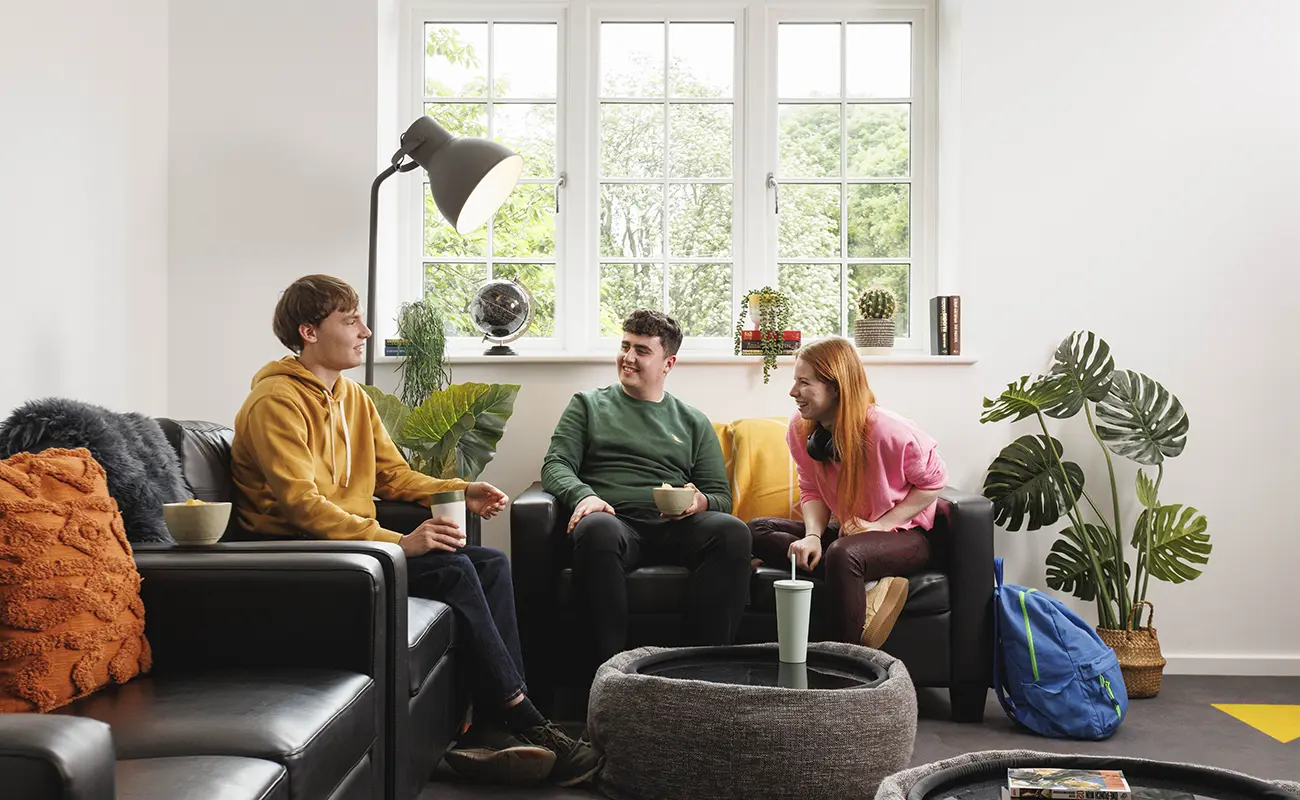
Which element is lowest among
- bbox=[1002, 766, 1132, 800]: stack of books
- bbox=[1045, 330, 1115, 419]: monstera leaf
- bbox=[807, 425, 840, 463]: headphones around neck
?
bbox=[1002, 766, 1132, 800]: stack of books

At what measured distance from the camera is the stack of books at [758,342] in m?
4.00

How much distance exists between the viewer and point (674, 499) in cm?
305

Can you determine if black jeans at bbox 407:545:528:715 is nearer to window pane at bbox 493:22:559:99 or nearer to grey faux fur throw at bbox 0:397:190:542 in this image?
grey faux fur throw at bbox 0:397:190:542

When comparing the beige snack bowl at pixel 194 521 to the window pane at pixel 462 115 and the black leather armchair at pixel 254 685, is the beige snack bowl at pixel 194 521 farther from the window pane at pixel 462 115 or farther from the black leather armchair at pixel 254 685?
the window pane at pixel 462 115

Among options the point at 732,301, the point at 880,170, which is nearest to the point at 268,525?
the point at 732,301

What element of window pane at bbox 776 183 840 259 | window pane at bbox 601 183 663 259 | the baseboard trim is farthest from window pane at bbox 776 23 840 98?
the baseboard trim

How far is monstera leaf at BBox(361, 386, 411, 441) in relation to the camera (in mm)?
3506

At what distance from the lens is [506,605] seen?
2711 millimetres

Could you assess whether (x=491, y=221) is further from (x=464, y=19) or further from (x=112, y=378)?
(x=112, y=378)

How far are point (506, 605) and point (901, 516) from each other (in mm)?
1219

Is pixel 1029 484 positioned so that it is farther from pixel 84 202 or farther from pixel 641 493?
pixel 84 202

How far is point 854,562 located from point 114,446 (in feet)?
6.24

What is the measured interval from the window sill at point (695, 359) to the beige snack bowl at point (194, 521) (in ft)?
6.60

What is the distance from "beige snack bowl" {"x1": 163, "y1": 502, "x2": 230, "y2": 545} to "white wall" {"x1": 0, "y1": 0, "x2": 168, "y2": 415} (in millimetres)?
1258
